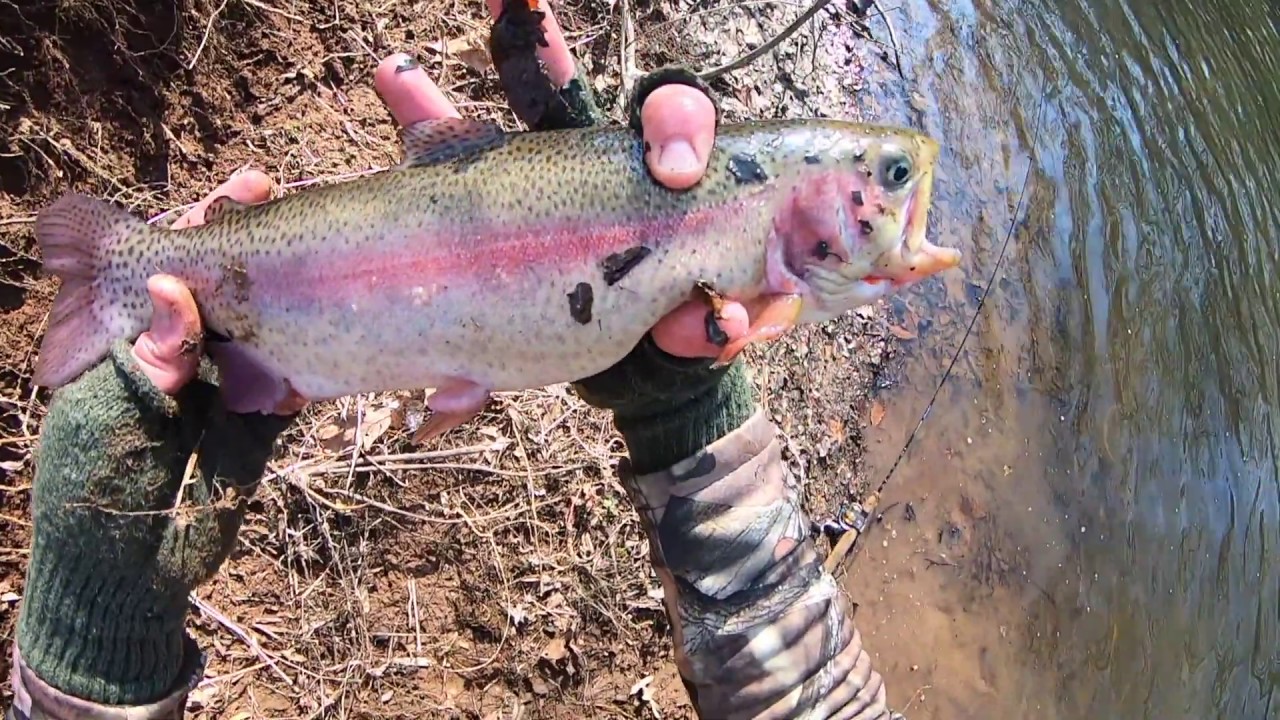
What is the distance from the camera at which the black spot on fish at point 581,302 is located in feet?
8.30

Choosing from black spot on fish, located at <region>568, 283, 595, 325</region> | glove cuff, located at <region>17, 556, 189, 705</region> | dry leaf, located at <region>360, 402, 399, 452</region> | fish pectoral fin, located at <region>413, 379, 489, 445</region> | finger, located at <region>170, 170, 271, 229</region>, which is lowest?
dry leaf, located at <region>360, 402, 399, 452</region>

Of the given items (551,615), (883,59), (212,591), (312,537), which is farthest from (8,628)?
(883,59)

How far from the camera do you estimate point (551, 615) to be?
408cm

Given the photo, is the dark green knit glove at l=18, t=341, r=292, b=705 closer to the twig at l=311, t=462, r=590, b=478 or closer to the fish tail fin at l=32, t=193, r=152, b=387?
the fish tail fin at l=32, t=193, r=152, b=387

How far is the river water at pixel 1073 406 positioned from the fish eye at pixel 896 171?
114 inches

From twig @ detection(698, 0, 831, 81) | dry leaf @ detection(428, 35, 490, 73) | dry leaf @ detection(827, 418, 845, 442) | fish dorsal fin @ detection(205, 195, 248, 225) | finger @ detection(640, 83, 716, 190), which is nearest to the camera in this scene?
finger @ detection(640, 83, 716, 190)

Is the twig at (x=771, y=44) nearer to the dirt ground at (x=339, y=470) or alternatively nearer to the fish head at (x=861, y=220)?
the fish head at (x=861, y=220)

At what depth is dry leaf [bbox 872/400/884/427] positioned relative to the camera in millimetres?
5379

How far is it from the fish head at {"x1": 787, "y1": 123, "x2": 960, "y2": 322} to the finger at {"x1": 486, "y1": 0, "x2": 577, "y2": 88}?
2.75 feet

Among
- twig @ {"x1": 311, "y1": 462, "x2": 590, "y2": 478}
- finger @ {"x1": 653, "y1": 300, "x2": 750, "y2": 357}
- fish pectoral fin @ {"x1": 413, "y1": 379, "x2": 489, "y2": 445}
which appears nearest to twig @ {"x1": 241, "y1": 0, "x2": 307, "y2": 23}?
twig @ {"x1": 311, "y1": 462, "x2": 590, "y2": 478}

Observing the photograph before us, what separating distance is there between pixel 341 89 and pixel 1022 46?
18.6ft

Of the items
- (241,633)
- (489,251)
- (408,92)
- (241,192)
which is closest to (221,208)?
(241,192)

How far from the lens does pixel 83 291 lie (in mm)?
2734

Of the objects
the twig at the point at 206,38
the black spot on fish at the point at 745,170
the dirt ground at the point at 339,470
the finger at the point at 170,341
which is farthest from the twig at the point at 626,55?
the finger at the point at 170,341
